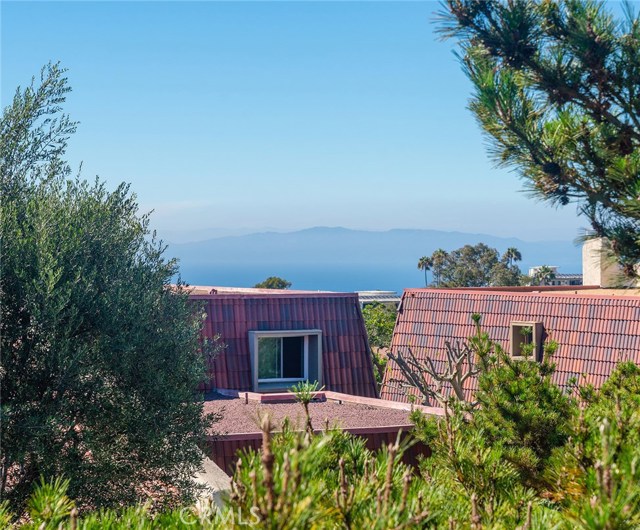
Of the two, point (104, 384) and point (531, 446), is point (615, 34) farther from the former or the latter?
point (104, 384)

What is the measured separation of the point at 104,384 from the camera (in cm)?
869

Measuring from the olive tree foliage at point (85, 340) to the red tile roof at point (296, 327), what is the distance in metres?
10.5

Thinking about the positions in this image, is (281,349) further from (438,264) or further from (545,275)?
(438,264)

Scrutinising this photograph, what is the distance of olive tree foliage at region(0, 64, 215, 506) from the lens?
8.22m

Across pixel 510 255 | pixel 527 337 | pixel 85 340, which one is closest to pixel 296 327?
pixel 527 337

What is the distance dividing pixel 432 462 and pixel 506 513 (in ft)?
4.78

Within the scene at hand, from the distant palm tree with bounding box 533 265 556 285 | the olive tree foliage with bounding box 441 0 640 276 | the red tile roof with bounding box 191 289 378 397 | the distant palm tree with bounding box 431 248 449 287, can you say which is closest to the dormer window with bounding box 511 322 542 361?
the red tile roof with bounding box 191 289 378 397

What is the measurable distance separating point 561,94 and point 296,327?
1351cm

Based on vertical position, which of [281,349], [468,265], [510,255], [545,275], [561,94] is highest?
[561,94]

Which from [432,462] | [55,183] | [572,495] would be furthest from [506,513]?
[55,183]

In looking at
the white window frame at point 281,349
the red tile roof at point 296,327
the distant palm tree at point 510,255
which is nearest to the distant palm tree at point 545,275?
the distant palm tree at point 510,255

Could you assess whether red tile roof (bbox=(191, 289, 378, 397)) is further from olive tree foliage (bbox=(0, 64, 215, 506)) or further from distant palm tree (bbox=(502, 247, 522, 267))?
distant palm tree (bbox=(502, 247, 522, 267))

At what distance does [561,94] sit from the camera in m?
8.33

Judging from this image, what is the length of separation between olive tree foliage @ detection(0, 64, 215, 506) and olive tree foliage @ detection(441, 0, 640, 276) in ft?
14.1
